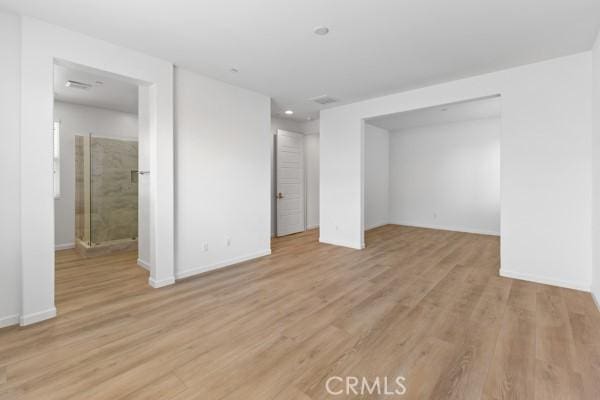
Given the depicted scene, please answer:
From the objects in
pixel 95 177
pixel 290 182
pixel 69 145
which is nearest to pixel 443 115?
pixel 290 182

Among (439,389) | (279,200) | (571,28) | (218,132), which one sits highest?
(571,28)

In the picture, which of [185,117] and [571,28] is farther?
[185,117]

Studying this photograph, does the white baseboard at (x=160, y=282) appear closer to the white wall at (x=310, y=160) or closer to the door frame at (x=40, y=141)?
the door frame at (x=40, y=141)

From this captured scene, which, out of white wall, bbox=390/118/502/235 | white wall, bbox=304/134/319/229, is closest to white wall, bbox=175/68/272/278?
white wall, bbox=304/134/319/229

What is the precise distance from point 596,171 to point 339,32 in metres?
2.98

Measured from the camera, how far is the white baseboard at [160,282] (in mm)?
3350

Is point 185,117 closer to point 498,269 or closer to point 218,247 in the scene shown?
point 218,247

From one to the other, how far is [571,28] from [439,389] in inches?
134

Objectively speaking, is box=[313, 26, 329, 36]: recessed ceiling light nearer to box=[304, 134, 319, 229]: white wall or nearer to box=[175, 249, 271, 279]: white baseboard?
box=[175, 249, 271, 279]: white baseboard

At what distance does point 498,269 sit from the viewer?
393cm

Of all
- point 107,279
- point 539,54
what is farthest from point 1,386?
point 539,54

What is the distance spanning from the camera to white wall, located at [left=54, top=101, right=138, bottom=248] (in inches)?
202

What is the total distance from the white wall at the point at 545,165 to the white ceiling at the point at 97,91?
491 cm

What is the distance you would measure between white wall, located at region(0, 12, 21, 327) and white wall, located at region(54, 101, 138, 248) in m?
3.16
